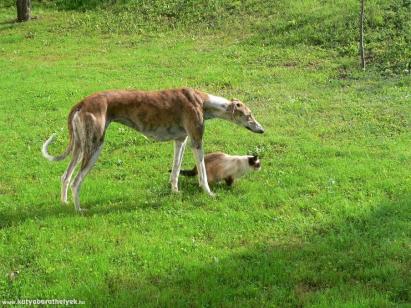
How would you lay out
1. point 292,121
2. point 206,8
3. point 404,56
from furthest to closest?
point 206,8 < point 404,56 < point 292,121

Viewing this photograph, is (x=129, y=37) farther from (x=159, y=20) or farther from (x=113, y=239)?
(x=113, y=239)

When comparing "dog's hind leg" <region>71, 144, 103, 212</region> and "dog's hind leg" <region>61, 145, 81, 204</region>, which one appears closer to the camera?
"dog's hind leg" <region>71, 144, 103, 212</region>

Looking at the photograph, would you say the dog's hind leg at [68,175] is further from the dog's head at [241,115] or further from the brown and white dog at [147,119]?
the dog's head at [241,115]

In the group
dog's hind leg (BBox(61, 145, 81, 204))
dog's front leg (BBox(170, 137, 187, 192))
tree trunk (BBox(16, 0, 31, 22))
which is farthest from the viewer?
tree trunk (BBox(16, 0, 31, 22))

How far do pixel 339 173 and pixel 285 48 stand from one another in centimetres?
1251

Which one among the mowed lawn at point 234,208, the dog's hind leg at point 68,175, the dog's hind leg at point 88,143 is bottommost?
the mowed lawn at point 234,208

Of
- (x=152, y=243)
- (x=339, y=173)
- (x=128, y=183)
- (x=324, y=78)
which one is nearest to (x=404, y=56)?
(x=324, y=78)

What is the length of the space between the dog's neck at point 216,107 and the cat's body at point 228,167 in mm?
858

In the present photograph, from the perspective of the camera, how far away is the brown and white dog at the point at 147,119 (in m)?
9.52

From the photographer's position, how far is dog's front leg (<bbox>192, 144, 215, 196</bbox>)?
1045cm

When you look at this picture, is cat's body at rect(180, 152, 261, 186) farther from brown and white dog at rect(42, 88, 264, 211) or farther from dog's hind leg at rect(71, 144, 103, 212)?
dog's hind leg at rect(71, 144, 103, 212)

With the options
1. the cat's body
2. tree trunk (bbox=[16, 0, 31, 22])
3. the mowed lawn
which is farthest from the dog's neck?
tree trunk (bbox=[16, 0, 31, 22])

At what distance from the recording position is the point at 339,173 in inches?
442

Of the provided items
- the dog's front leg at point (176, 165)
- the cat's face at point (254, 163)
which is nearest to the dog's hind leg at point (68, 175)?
the dog's front leg at point (176, 165)
